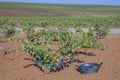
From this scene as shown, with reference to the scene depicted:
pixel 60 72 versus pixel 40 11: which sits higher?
pixel 60 72

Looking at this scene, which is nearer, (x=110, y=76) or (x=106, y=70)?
(x=110, y=76)

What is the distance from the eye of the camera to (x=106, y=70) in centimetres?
911

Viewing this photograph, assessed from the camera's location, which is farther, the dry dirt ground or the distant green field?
the distant green field

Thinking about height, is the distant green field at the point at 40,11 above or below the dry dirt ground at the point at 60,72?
below

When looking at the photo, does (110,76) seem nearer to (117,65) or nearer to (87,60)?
(117,65)

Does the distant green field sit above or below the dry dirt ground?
below

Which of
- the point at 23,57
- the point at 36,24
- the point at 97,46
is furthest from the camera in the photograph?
the point at 36,24

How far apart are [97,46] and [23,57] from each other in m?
3.11

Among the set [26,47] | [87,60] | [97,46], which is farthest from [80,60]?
[26,47]

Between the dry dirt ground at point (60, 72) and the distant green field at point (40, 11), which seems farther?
the distant green field at point (40, 11)

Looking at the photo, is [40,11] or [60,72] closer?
[60,72]

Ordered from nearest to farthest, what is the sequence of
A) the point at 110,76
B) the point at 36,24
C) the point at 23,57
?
1. the point at 110,76
2. the point at 23,57
3. the point at 36,24

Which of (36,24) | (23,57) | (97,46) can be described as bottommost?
(36,24)

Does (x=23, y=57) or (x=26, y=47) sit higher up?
(x=26, y=47)
